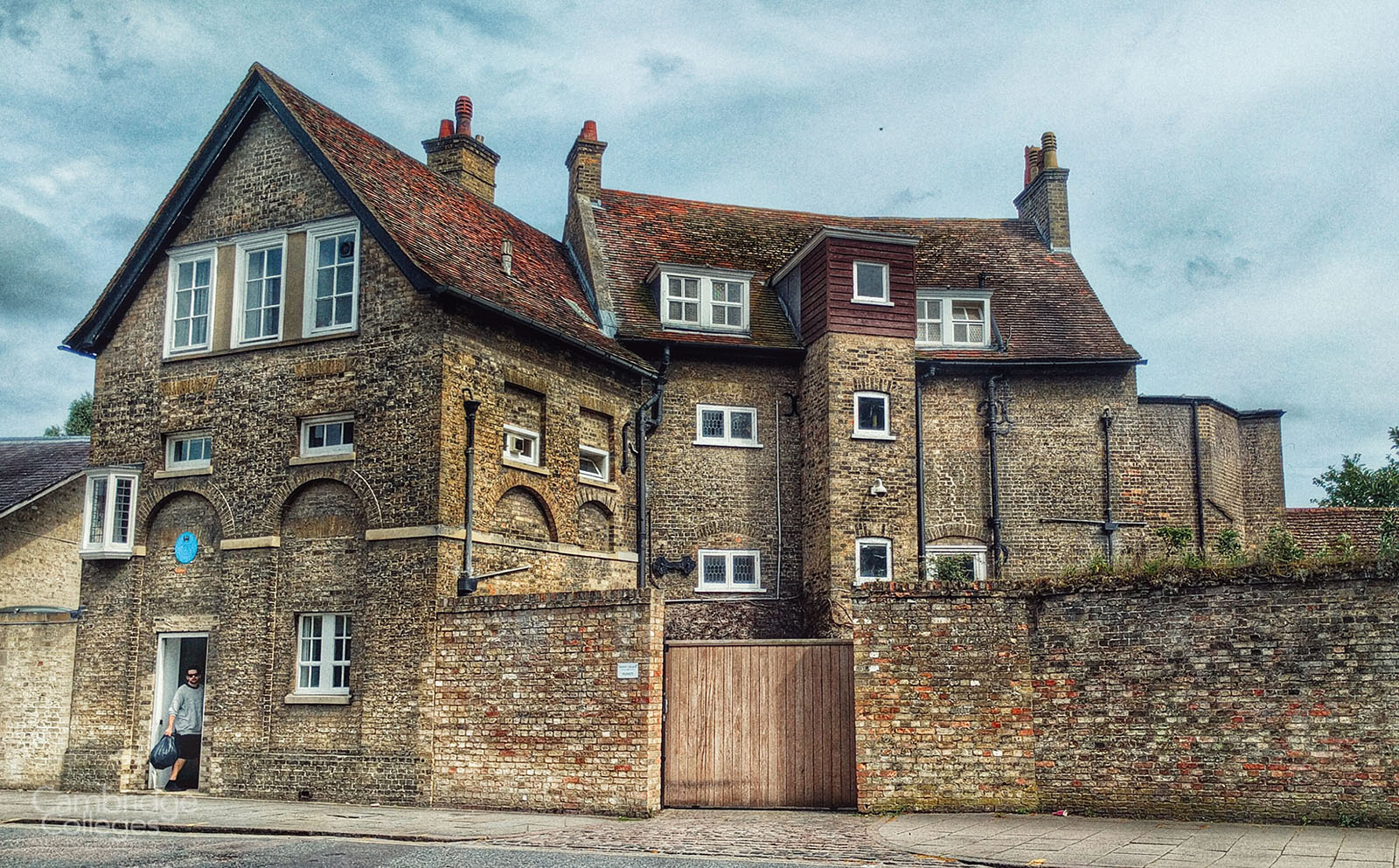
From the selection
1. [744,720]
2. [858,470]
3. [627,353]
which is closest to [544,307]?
[627,353]

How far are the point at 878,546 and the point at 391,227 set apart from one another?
10456 millimetres

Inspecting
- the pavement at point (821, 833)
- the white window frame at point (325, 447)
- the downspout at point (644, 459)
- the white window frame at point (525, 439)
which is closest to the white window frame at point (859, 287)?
the downspout at point (644, 459)

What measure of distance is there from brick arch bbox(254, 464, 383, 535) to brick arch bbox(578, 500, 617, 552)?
13.4ft

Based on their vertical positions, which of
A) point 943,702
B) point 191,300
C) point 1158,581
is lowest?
point 943,702

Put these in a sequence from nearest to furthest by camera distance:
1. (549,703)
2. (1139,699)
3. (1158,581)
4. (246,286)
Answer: (1139,699) < (1158,581) < (549,703) < (246,286)

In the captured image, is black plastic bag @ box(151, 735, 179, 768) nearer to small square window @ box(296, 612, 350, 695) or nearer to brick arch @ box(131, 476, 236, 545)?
small square window @ box(296, 612, 350, 695)

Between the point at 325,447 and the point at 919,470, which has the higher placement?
the point at 919,470

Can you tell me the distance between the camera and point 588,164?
27406 millimetres

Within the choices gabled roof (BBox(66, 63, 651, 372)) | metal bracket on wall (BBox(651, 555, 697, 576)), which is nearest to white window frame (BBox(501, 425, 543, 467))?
gabled roof (BBox(66, 63, 651, 372))

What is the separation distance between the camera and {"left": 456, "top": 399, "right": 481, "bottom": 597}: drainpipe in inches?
706

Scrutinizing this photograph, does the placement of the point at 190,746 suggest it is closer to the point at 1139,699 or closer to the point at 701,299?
the point at 701,299

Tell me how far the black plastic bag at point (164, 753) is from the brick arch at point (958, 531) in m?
13.8

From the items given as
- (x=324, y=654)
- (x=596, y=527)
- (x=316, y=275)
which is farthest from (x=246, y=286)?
(x=596, y=527)

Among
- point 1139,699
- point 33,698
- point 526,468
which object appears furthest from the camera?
point 33,698
